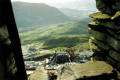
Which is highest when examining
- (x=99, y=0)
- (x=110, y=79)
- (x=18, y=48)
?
(x=99, y=0)

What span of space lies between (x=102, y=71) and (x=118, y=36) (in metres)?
1.84

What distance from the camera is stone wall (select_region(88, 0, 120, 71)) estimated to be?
739 cm

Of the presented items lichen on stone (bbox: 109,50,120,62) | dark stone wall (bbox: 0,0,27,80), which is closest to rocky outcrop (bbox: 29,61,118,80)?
lichen on stone (bbox: 109,50,120,62)

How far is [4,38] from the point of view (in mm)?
4281

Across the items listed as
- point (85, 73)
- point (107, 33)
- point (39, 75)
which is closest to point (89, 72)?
point (85, 73)

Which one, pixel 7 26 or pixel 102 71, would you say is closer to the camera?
pixel 7 26

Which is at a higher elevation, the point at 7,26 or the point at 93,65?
the point at 7,26

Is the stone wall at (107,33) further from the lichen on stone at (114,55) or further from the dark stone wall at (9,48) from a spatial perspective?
the dark stone wall at (9,48)

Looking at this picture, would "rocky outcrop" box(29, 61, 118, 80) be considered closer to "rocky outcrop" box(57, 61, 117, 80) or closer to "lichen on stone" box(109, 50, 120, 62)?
"rocky outcrop" box(57, 61, 117, 80)

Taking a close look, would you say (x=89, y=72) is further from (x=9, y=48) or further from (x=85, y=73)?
(x=9, y=48)

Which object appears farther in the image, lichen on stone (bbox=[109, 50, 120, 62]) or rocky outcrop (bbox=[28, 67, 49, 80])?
rocky outcrop (bbox=[28, 67, 49, 80])

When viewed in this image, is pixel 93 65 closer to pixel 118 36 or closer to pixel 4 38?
pixel 118 36

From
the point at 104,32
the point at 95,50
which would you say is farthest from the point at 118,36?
the point at 95,50

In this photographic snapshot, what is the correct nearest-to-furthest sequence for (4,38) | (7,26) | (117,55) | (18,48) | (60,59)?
(4,38), (7,26), (18,48), (117,55), (60,59)
